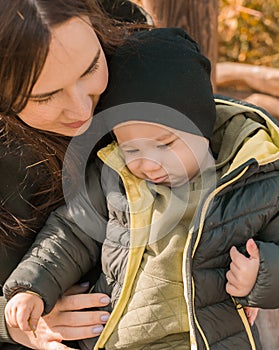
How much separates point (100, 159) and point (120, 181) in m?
0.09

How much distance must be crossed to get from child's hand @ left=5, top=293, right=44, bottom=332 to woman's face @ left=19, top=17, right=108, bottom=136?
0.44 metres

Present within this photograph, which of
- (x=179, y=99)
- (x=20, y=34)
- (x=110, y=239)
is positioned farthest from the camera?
(x=110, y=239)

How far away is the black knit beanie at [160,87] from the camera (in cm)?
175

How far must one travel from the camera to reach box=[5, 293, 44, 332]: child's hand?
6.03 feet

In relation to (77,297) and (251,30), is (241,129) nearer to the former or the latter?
(77,297)

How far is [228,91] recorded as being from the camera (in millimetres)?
6078

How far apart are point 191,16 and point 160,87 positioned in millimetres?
1083

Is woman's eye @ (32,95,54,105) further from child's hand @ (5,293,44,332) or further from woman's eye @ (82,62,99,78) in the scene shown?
child's hand @ (5,293,44,332)

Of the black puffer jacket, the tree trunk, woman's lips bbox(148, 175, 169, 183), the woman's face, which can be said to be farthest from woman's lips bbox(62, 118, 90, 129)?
the tree trunk

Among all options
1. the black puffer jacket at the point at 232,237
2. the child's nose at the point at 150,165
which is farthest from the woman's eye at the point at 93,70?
the black puffer jacket at the point at 232,237

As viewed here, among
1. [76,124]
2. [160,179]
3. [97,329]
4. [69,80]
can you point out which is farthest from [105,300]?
[69,80]

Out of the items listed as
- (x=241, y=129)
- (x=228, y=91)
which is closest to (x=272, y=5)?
(x=228, y=91)

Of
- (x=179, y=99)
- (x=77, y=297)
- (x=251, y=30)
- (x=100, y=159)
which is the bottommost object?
(x=251, y=30)

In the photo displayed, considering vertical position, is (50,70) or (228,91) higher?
(50,70)
